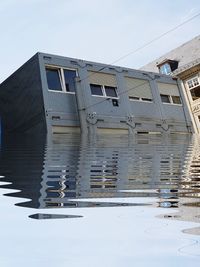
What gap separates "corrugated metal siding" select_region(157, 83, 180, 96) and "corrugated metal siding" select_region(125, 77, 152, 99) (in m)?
1.23

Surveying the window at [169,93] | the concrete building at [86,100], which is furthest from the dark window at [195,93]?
the concrete building at [86,100]

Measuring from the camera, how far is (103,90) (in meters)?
21.0

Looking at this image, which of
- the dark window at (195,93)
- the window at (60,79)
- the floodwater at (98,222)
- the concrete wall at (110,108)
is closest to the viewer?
the floodwater at (98,222)

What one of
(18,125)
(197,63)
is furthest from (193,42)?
(18,125)

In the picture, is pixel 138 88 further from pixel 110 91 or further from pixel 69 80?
pixel 69 80

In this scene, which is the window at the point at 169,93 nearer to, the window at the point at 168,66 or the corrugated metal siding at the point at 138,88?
the corrugated metal siding at the point at 138,88

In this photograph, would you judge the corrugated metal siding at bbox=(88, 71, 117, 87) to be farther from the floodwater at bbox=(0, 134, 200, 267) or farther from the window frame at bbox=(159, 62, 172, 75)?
the floodwater at bbox=(0, 134, 200, 267)

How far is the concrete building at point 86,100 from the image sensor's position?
18812 mm

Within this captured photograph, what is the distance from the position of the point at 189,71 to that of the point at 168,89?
2007 mm

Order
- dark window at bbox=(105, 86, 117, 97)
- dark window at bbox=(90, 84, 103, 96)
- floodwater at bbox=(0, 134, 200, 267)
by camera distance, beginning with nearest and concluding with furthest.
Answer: floodwater at bbox=(0, 134, 200, 267) < dark window at bbox=(90, 84, 103, 96) < dark window at bbox=(105, 86, 117, 97)

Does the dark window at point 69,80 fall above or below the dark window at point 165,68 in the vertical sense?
below

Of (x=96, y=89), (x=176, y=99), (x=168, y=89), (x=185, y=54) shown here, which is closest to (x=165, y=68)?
(x=185, y=54)

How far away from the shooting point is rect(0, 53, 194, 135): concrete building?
18812 millimetres

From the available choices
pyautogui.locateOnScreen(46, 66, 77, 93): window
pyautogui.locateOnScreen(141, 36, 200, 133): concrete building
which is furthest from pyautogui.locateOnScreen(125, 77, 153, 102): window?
pyautogui.locateOnScreen(46, 66, 77, 93): window
